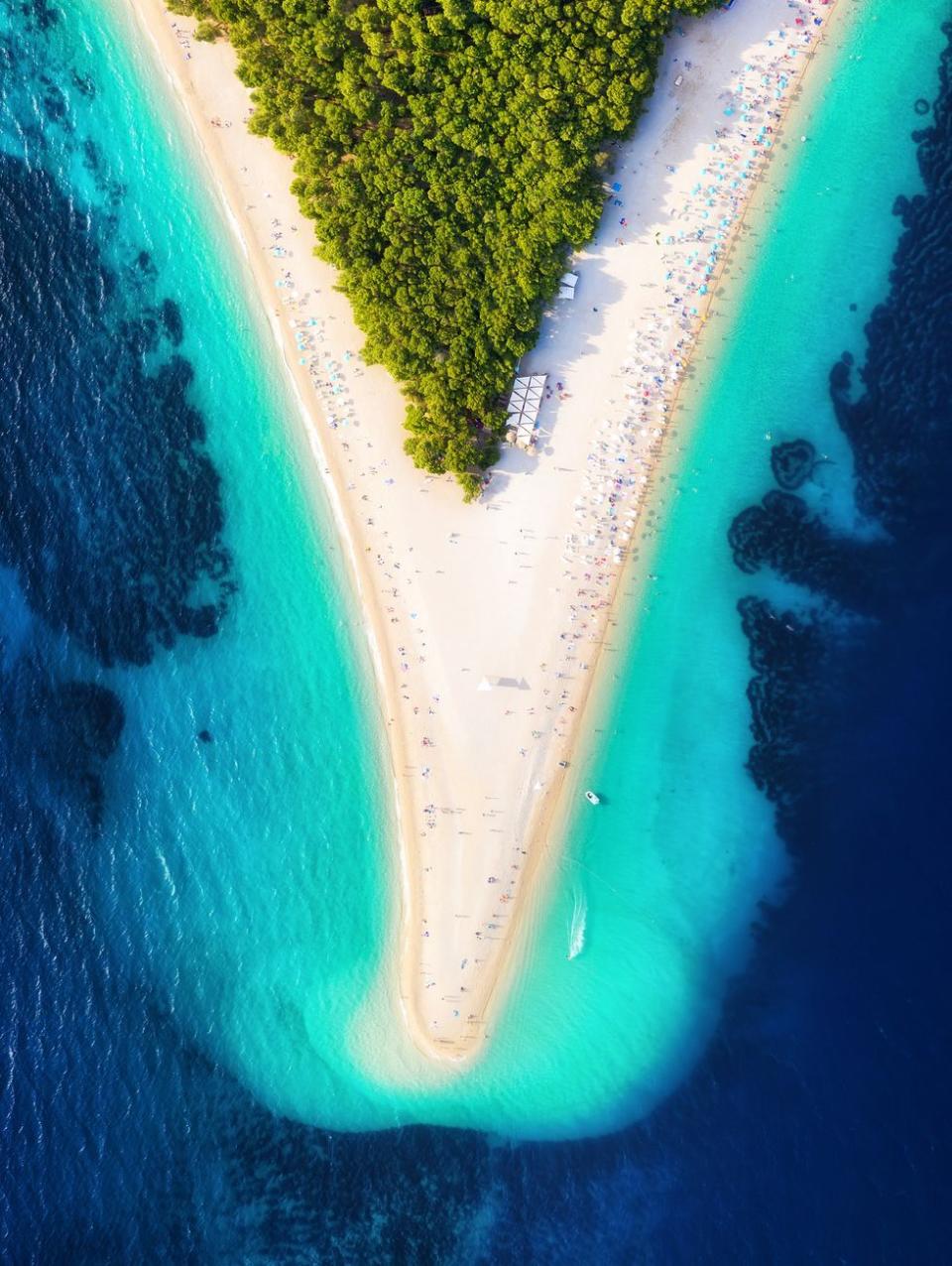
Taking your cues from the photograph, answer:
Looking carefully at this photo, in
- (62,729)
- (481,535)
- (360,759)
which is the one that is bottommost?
(360,759)

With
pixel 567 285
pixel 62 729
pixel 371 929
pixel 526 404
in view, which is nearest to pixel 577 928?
pixel 371 929

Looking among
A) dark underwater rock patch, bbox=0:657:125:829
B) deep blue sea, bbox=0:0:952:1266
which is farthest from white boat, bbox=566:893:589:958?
dark underwater rock patch, bbox=0:657:125:829

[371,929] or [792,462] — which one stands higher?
[792,462]

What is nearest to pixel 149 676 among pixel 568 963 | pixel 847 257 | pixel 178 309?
pixel 178 309

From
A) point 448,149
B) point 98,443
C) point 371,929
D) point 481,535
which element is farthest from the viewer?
point 98,443

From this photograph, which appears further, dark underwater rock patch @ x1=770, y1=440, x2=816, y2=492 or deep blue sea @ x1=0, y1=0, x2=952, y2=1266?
dark underwater rock patch @ x1=770, y1=440, x2=816, y2=492

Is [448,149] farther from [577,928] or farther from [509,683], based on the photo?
[577,928]

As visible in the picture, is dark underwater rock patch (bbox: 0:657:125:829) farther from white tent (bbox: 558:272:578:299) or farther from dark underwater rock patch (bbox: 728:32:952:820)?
dark underwater rock patch (bbox: 728:32:952:820)
